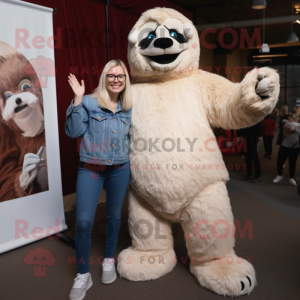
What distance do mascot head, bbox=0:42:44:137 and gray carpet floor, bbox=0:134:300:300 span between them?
97 cm

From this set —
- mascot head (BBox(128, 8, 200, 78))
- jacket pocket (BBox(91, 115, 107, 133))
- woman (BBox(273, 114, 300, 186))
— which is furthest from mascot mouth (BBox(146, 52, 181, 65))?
woman (BBox(273, 114, 300, 186))

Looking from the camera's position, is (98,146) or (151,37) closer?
(98,146)

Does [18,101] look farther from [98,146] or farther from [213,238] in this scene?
[213,238]

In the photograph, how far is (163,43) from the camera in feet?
5.80

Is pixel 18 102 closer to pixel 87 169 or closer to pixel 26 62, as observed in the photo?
pixel 26 62

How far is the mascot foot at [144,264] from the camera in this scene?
1.90 m

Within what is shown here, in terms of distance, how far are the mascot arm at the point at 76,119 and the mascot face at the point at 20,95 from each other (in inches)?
32.1

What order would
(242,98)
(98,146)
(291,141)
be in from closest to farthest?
(242,98), (98,146), (291,141)

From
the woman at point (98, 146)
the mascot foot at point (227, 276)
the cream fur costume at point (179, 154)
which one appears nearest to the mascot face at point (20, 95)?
the woman at point (98, 146)

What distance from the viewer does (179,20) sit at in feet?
6.21

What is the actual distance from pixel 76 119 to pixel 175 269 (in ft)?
3.94

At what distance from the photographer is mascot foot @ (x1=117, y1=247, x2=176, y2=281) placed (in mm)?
1904

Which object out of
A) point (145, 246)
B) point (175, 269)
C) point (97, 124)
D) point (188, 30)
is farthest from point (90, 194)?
point (188, 30)

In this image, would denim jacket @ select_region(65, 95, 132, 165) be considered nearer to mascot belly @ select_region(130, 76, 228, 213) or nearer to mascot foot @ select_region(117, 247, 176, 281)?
mascot belly @ select_region(130, 76, 228, 213)
